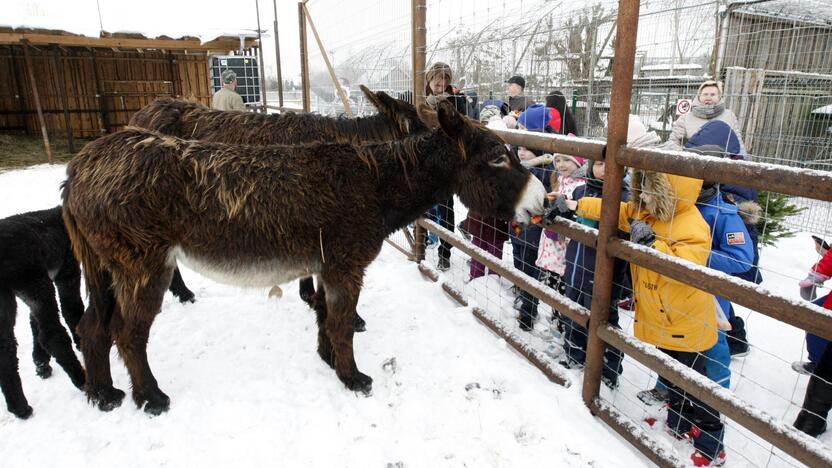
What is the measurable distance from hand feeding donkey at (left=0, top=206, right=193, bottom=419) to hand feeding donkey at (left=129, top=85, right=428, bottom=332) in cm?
148

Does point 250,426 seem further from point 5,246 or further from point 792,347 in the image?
point 792,347

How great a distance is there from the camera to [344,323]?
135 inches

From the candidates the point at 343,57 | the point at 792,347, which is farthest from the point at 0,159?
the point at 792,347

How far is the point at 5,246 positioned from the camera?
10.2 feet

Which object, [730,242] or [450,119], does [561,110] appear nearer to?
[450,119]

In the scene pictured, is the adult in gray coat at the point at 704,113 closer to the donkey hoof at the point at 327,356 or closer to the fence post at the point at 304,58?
the donkey hoof at the point at 327,356

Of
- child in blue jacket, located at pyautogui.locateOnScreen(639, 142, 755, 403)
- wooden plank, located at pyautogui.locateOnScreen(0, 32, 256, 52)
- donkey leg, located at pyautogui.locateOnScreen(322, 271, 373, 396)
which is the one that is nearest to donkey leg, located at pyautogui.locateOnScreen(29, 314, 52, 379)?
donkey leg, located at pyautogui.locateOnScreen(322, 271, 373, 396)

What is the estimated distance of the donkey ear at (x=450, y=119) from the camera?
3174 mm

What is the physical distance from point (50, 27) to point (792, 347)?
17354 millimetres

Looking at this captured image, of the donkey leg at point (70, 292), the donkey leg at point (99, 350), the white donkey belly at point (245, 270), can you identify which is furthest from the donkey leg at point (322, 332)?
the donkey leg at point (70, 292)

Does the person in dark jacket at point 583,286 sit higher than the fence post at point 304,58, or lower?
lower

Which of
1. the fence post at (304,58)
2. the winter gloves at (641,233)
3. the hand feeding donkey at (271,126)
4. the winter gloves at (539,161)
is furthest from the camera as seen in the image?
the fence post at (304,58)

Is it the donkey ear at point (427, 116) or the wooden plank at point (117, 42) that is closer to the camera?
the donkey ear at point (427, 116)

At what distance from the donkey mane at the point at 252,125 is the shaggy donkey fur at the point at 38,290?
57.8 inches
